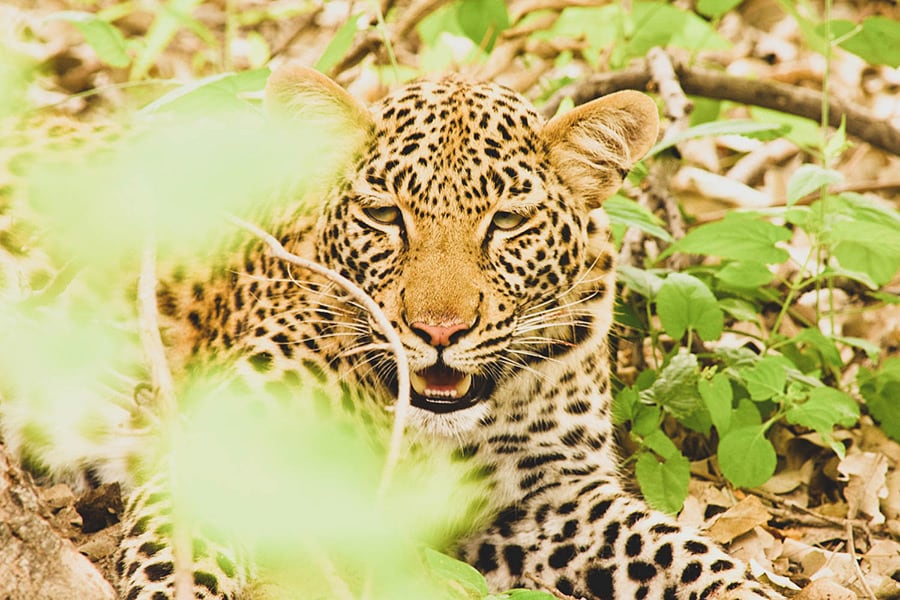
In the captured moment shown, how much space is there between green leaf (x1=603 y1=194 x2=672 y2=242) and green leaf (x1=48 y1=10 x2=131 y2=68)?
9.00ft

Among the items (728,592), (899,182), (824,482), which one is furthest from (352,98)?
(899,182)

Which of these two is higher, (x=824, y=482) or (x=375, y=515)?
(x=375, y=515)

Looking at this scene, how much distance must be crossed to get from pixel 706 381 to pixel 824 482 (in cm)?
101

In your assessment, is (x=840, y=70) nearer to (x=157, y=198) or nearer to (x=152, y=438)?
(x=152, y=438)

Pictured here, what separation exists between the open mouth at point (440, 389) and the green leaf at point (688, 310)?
1.36m

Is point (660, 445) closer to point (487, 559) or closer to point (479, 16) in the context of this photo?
point (487, 559)

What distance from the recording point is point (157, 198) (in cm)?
229

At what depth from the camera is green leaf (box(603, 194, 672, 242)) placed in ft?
16.7

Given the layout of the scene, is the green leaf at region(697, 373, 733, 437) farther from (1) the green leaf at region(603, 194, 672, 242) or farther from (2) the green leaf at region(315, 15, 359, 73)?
(2) the green leaf at region(315, 15, 359, 73)

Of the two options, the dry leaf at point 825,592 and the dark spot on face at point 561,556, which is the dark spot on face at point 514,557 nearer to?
the dark spot on face at point 561,556

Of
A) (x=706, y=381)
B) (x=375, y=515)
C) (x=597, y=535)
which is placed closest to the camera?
(x=375, y=515)

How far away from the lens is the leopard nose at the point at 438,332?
3822 mm

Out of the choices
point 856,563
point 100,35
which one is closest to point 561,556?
point 856,563

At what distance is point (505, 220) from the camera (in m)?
4.18
